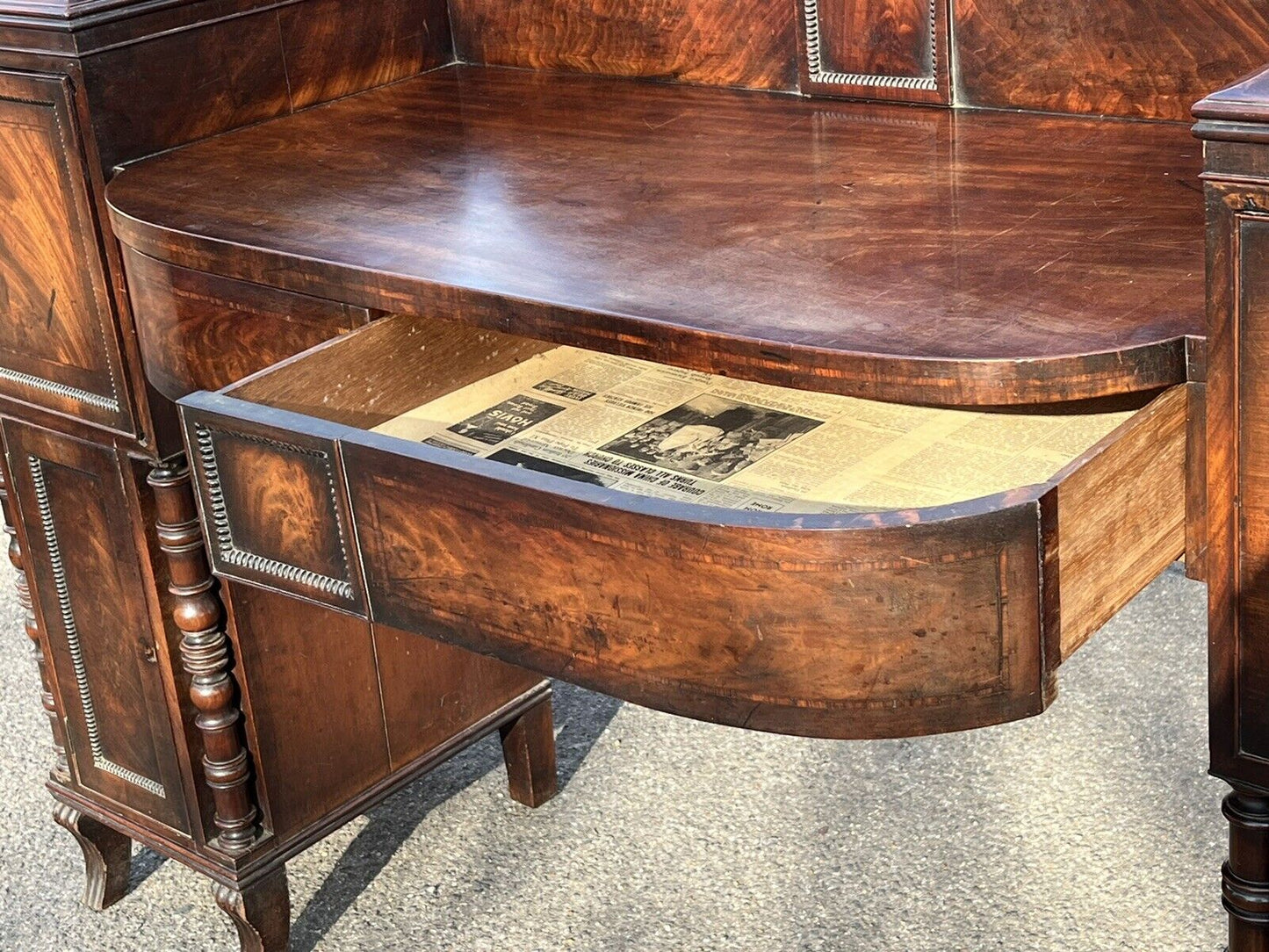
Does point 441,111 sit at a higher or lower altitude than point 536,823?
higher

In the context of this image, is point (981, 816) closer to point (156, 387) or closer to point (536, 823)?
point (536, 823)

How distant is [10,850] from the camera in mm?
2287

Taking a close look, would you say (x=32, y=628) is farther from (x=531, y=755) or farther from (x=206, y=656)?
(x=531, y=755)

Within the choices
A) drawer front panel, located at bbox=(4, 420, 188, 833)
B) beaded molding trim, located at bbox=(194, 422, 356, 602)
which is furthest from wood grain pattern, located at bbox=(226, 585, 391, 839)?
beaded molding trim, located at bbox=(194, 422, 356, 602)

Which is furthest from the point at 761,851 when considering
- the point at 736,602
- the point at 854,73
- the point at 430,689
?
the point at 736,602

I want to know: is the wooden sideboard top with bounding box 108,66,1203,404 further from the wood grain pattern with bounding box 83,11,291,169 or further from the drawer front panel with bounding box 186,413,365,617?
the drawer front panel with bounding box 186,413,365,617

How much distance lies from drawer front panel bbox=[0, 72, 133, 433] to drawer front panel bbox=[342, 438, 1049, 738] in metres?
0.59

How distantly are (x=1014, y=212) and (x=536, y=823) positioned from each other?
1.18 metres

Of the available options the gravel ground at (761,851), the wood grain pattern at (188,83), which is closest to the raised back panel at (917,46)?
the wood grain pattern at (188,83)

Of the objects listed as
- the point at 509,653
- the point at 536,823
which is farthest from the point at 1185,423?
the point at 536,823

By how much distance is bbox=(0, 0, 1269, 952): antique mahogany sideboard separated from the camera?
3.80ft

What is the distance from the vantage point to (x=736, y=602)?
3.81 ft

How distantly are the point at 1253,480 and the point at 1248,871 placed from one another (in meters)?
0.34

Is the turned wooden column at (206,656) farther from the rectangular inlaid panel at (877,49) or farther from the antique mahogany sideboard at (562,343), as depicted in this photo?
the rectangular inlaid panel at (877,49)
